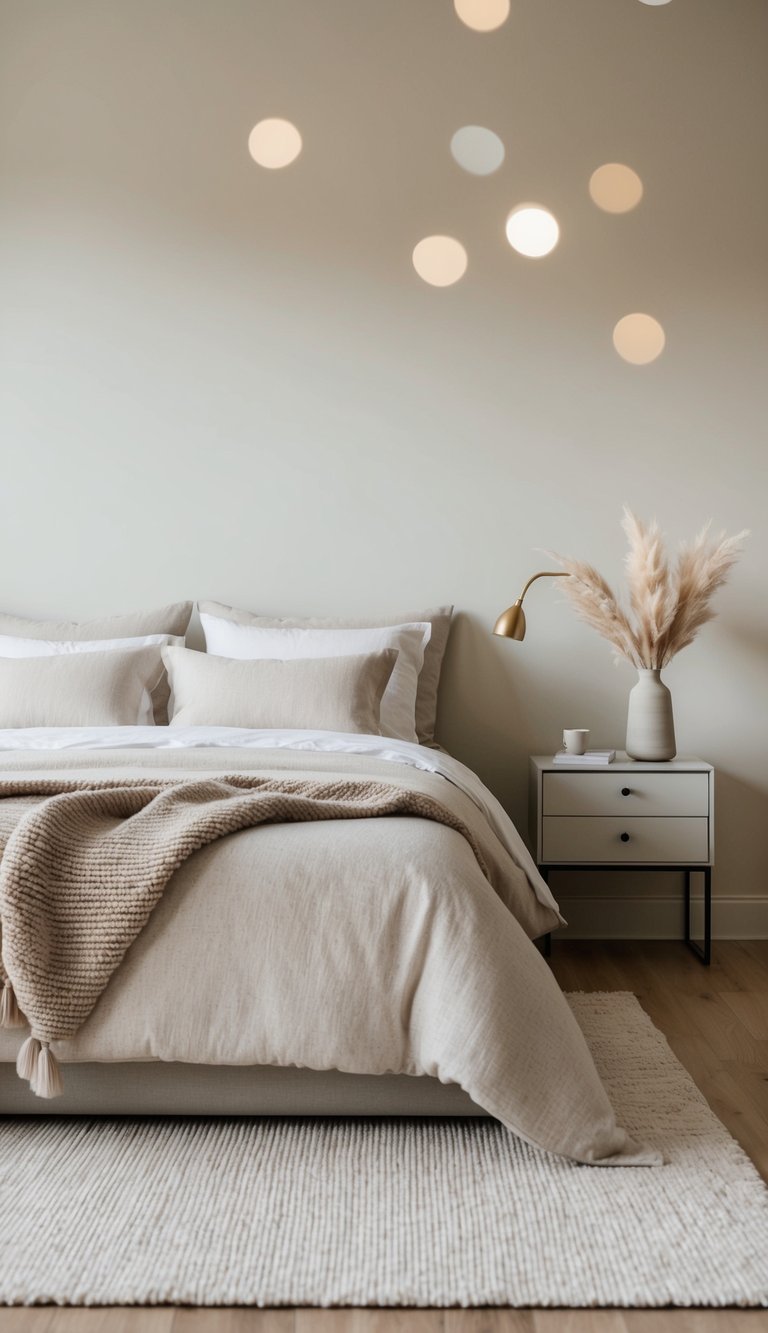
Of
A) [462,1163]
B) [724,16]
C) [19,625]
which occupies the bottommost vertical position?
[462,1163]

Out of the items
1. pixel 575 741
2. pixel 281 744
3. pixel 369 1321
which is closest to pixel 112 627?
pixel 281 744

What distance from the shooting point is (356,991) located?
181cm

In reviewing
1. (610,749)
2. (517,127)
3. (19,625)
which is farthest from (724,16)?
(19,625)

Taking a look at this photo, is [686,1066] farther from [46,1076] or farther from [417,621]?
[417,621]

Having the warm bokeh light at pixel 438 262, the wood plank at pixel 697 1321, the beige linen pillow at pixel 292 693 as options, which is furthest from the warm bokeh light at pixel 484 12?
the wood plank at pixel 697 1321

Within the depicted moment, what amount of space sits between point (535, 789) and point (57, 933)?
182 centimetres

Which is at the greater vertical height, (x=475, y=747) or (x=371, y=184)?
(x=371, y=184)

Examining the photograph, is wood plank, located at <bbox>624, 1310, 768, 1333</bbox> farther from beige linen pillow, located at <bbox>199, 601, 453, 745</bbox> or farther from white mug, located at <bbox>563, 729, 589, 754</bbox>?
beige linen pillow, located at <bbox>199, 601, 453, 745</bbox>

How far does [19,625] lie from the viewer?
350 centimetres

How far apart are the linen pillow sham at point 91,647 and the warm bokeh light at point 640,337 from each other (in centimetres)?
178

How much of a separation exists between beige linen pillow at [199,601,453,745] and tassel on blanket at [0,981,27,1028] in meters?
1.78

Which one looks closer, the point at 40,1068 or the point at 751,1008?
the point at 40,1068

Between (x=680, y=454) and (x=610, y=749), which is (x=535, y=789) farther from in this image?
(x=680, y=454)

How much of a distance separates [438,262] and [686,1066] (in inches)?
102
